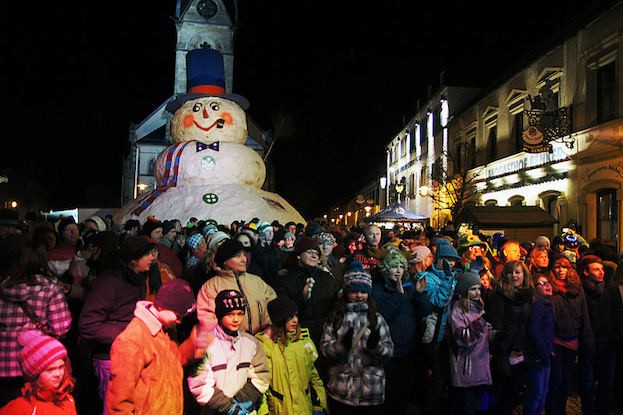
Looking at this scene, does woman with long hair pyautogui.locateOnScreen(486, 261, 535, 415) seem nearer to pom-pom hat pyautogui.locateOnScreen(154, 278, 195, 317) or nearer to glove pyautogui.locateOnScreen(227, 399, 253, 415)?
glove pyautogui.locateOnScreen(227, 399, 253, 415)

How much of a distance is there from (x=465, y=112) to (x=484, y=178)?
15.4ft

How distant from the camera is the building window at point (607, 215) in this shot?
1476 cm

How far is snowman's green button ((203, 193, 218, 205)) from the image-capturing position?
15.0m

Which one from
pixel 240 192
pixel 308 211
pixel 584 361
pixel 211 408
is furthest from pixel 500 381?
pixel 308 211

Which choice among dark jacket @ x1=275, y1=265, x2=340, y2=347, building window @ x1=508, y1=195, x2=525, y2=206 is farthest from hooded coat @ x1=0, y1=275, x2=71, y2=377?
building window @ x1=508, y1=195, x2=525, y2=206

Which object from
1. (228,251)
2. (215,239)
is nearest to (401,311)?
(228,251)

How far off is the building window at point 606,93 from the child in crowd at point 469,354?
1264cm

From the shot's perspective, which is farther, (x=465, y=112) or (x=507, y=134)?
(x=465, y=112)

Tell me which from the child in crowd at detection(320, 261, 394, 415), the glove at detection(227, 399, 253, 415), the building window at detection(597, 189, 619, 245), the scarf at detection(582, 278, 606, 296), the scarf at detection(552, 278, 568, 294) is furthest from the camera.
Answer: the building window at detection(597, 189, 619, 245)

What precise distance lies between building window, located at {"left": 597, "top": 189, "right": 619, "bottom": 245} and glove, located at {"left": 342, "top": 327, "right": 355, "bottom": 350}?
43.2 feet

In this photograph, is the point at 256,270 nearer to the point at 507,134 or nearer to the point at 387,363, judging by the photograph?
the point at 387,363

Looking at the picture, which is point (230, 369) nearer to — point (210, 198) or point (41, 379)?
point (41, 379)

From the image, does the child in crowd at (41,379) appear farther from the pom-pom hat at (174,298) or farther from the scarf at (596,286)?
the scarf at (596,286)

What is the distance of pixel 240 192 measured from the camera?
15.7 metres
